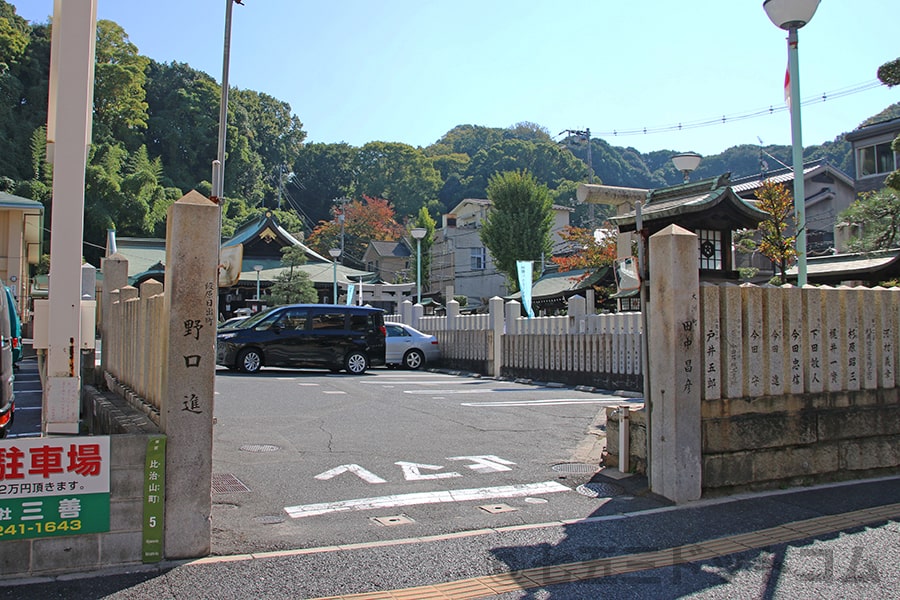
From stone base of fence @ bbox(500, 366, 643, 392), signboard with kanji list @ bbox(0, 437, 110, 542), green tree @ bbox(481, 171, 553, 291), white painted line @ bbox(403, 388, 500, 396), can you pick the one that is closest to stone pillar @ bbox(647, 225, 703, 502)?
signboard with kanji list @ bbox(0, 437, 110, 542)

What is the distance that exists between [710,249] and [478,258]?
4427 cm

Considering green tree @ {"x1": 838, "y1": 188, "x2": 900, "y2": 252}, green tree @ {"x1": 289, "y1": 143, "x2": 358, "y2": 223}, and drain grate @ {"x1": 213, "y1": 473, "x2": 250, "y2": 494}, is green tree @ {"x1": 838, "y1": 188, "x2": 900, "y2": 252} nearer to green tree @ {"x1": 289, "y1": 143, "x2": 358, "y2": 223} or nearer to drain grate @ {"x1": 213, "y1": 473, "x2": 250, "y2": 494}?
drain grate @ {"x1": 213, "y1": 473, "x2": 250, "y2": 494}

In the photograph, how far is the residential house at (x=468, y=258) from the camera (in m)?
52.0

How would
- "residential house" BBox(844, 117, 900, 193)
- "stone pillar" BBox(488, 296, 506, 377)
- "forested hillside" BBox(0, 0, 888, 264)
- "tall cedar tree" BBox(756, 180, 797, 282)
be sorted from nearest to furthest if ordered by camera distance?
1. "tall cedar tree" BBox(756, 180, 797, 282)
2. "stone pillar" BBox(488, 296, 506, 377)
3. "residential house" BBox(844, 117, 900, 193)
4. "forested hillside" BBox(0, 0, 888, 264)

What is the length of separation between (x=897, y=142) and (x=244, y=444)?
1062 centimetres

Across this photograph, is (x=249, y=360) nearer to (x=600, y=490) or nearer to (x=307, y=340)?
(x=307, y=340)

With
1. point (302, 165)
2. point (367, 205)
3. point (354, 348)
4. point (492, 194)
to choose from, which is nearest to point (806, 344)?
point (354, 348)

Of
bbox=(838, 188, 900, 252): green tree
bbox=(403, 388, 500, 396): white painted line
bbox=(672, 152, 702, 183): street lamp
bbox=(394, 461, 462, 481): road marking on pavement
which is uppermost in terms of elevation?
bbox=(672, 152, 702, 183): street lamp

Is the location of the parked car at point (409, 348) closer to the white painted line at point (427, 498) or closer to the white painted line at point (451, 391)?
the white painted line at point (451, 391)

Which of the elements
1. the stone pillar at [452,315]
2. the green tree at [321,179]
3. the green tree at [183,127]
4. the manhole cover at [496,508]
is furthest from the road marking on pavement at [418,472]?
the green tree at [321,179]

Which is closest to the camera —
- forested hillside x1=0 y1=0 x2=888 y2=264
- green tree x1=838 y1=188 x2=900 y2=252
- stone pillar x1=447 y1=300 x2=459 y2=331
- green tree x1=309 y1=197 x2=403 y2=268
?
green tree x1=838 y1=188 x2=900 y2=252

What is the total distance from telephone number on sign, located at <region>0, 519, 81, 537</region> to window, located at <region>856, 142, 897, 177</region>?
34290 mm

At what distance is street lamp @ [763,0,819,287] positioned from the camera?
8898 mm

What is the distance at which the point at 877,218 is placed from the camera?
1275cm
